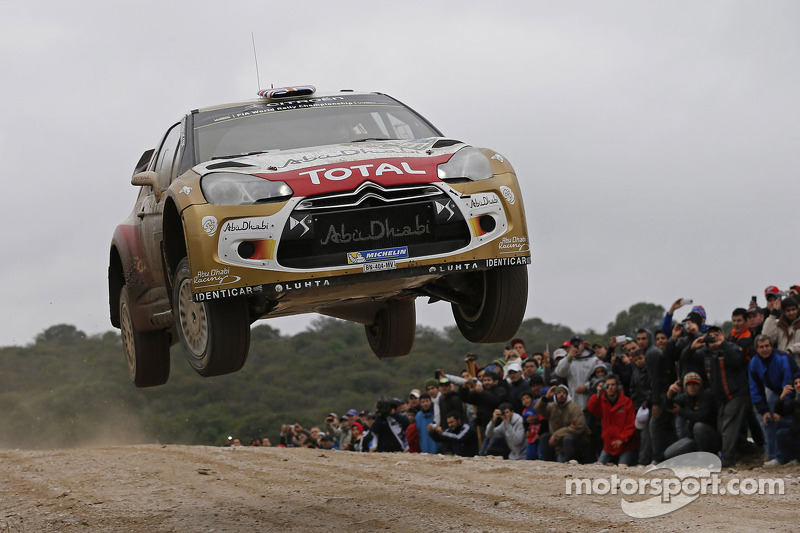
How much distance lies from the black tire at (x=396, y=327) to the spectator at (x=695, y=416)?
11.7ft

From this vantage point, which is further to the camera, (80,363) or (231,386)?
(231,386)

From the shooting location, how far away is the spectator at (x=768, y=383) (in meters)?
10.3

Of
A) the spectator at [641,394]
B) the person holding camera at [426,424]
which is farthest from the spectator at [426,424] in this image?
the spectator at [641,394]

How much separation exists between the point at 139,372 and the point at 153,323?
72cm

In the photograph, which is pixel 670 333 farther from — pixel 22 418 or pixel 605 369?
pixel 22 418

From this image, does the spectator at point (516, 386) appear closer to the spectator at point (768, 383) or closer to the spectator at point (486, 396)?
the spectator at point (486, 396)

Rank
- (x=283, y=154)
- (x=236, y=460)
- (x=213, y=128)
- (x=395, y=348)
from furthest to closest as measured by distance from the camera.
A: (x=236, y=460) → (x=395, y=348) → (x=213, y=128) → (x=283, y=154)

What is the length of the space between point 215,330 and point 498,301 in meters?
1.76

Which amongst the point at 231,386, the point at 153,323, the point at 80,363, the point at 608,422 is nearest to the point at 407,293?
the point at 153,323

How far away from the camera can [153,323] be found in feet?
27.2

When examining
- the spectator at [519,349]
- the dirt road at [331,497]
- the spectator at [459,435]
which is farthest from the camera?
the spectator at [519,349]

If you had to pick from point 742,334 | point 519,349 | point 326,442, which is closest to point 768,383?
point 742,334

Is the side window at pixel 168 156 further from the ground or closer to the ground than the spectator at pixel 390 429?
further from the ground

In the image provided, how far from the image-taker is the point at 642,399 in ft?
39.2
